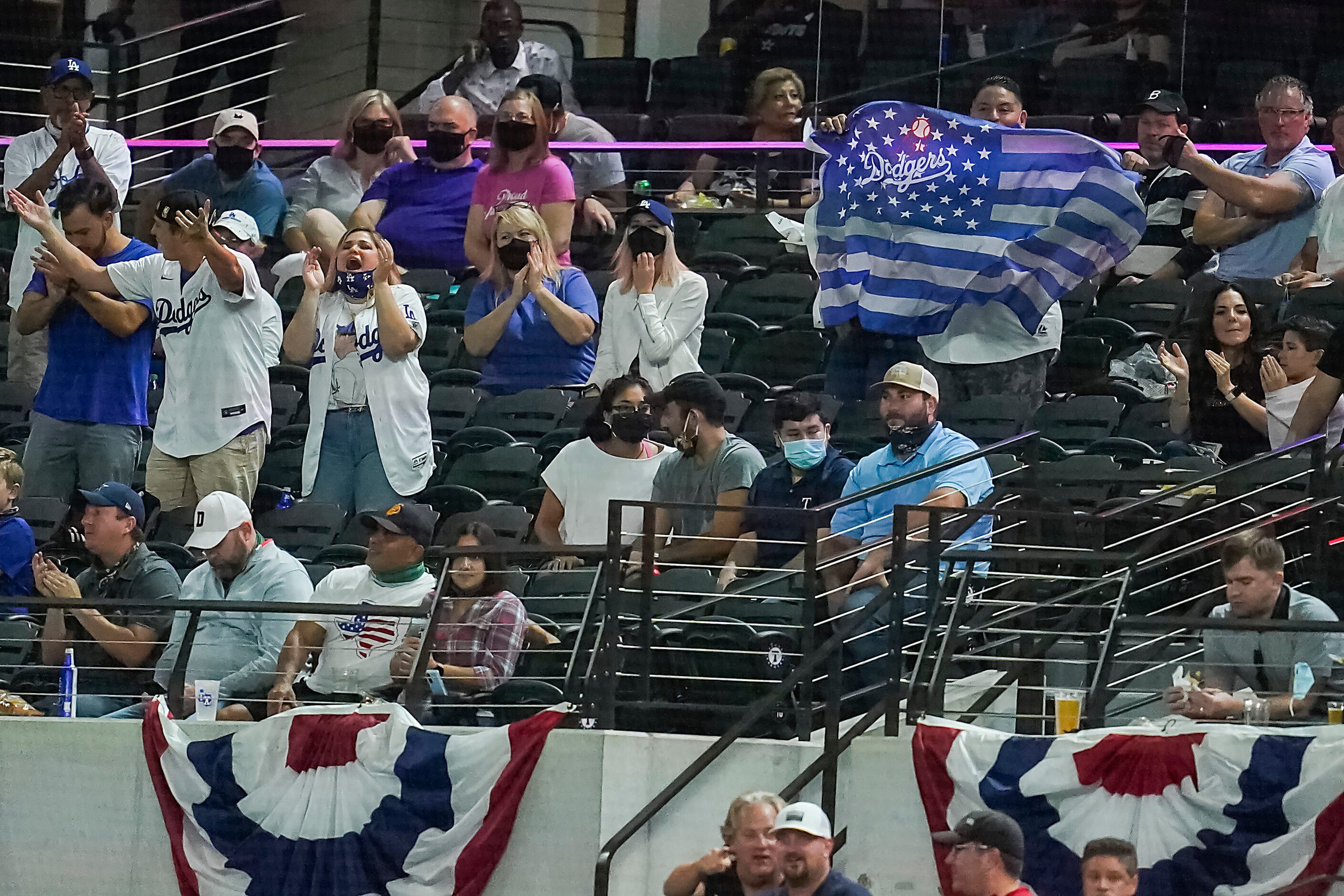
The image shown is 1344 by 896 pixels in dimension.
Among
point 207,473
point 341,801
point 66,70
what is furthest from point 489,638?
point 66,70

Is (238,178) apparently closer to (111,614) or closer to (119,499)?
(119,499)

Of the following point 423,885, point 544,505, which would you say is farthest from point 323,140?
point 423,885

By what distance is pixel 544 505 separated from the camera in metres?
9.34

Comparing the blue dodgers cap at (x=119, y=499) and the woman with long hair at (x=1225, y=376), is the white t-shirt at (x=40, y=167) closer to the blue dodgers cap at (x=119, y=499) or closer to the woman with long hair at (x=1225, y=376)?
the blue dodgers cap at (x=119, y=499)

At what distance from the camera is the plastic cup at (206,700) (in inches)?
351

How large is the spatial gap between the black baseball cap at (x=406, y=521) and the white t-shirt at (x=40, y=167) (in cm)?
386

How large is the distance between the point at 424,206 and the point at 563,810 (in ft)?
15.3

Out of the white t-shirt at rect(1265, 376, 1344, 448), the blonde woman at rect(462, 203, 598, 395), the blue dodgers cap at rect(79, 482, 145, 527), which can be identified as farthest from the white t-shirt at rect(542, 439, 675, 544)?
the white t-shirt at rect(1265, 376, 1344, 448)

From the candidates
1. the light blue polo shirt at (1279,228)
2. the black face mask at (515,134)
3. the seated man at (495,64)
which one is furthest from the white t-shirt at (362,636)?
the seated man at (495,64)

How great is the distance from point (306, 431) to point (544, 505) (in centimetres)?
192

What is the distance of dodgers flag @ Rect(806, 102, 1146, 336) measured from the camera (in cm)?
1037

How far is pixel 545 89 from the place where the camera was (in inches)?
464

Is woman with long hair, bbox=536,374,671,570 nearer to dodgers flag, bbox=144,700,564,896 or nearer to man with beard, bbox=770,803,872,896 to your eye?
dodgers flag, bbox=144,700,564,896

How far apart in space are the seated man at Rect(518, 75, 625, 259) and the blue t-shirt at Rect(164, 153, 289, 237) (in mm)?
1531
